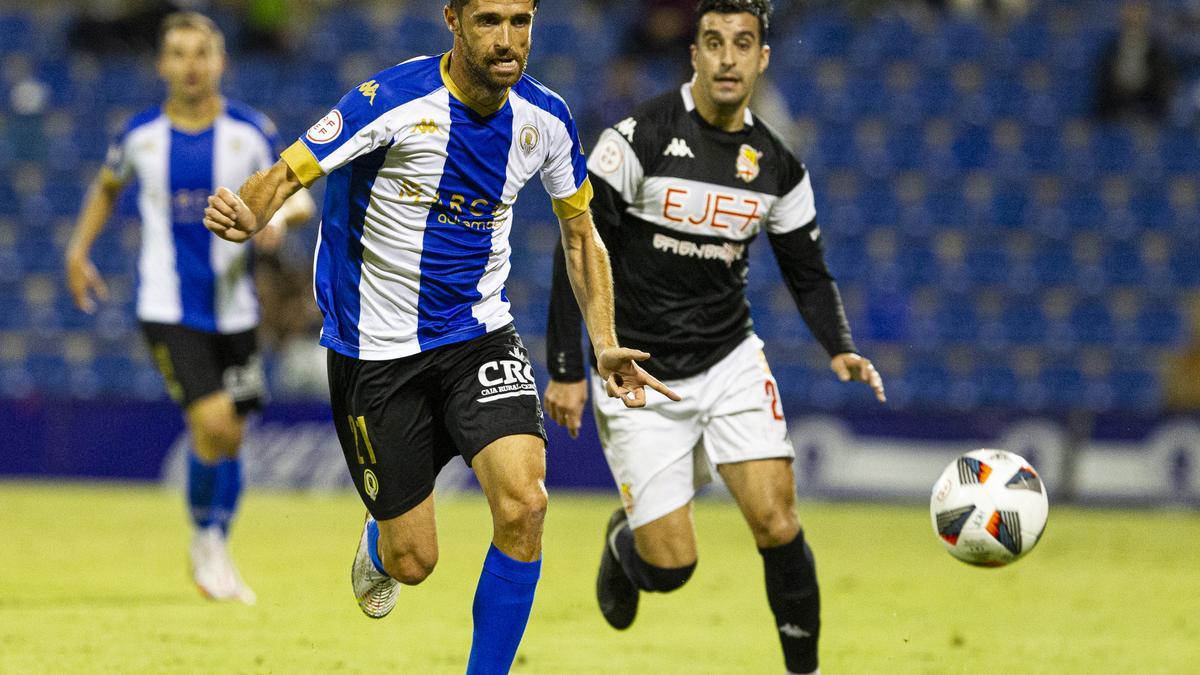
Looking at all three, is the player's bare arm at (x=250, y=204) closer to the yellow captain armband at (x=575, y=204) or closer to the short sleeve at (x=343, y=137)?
the short sleeve at (x=343, y=137)

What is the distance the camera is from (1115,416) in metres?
13.7

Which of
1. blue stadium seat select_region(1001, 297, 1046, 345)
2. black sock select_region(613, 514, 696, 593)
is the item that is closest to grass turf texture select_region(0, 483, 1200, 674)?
black sock select_region(613, 514, 696, 593)

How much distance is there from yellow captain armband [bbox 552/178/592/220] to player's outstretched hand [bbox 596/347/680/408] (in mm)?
652

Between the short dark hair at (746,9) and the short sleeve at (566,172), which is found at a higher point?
the short dark hair at (746,9)

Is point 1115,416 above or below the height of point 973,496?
below

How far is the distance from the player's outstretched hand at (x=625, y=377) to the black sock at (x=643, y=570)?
1.54 metres

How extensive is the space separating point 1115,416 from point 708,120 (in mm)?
8386

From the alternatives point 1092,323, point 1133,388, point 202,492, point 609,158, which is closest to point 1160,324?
point 1092,323

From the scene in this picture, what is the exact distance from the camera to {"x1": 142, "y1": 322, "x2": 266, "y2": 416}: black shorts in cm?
860

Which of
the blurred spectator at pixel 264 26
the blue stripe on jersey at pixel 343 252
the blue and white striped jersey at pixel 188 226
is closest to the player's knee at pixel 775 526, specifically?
the blue stripe on jersey at pixel 343 252

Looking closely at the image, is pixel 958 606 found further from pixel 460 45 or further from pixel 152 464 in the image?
pixel 152 464

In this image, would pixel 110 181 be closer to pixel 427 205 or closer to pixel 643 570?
pixel 643 570

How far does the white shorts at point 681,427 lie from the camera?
647cm

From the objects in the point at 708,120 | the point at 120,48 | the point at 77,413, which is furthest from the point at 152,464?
the point at 708,120
